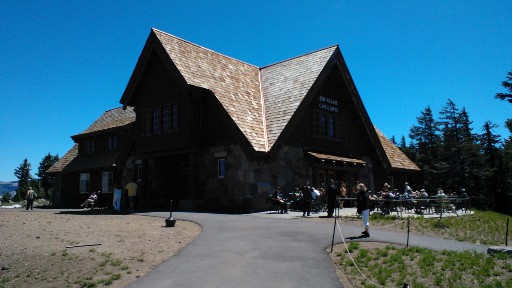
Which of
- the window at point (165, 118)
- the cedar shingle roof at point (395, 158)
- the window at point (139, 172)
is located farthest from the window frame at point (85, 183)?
the cedar shingle roof at point (395, 158)

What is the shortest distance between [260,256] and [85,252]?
4115mm

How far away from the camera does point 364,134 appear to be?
27.9 metres

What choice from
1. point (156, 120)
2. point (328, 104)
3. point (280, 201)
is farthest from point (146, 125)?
point (328, 104)

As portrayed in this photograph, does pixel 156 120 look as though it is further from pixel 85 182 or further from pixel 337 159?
pixel 85 182

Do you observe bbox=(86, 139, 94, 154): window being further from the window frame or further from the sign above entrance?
the sign above entrance

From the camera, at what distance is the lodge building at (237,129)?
2033 cm

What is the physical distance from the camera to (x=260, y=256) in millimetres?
9047

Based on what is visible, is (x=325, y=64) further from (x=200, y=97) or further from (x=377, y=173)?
(x=377, y=173)

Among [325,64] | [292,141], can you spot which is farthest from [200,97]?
[325,64]

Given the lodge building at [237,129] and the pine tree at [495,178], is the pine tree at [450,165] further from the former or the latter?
the lodge building at [237,129]

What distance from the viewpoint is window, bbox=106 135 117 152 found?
32.9m

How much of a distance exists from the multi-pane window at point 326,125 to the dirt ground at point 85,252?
12.4 m

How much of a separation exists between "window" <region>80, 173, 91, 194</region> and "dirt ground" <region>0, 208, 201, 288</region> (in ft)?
64.6

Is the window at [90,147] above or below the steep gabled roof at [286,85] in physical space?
below
